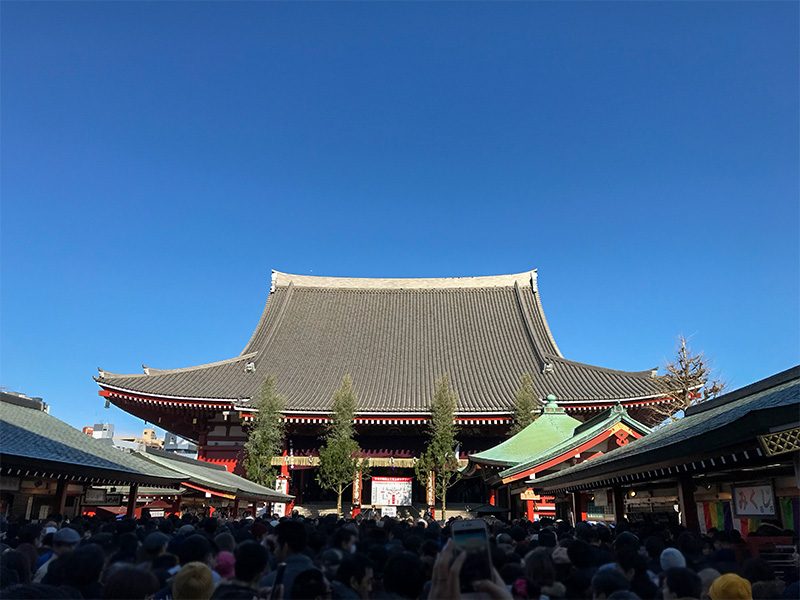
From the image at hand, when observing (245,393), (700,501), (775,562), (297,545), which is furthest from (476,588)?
(245,393)

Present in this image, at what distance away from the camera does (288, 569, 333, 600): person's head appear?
11.3 ft

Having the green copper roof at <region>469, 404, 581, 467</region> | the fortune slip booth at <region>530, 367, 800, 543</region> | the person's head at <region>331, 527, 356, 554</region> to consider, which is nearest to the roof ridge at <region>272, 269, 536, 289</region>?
the green copper roof at <region>469, 404, 581, 467</region>

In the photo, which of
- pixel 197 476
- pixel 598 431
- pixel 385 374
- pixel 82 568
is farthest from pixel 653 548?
pixel 385 374

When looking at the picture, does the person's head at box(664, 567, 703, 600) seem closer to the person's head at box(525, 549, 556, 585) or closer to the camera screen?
the person's head at box(525, 549, 556, 585)

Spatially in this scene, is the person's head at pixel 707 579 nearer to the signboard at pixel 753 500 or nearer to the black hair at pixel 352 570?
the black hair at pixel 352 570

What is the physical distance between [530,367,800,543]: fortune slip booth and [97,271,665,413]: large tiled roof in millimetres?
13417

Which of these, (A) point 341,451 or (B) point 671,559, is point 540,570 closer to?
(B) point 671,559

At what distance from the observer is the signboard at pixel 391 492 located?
834 inches

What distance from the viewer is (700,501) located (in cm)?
1000

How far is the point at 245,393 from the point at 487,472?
40.7ft

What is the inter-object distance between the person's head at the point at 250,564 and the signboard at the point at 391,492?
1782cm

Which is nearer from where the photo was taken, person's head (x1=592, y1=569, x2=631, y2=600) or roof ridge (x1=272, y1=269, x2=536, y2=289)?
person's head (x1=592, y1=569, x2=631, y2=600)

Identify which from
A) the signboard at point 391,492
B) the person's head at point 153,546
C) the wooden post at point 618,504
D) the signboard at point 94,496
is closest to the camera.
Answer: the person's head at point 153,546

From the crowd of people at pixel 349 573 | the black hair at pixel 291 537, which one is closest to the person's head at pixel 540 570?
the crowd of people at pixel 349 573
